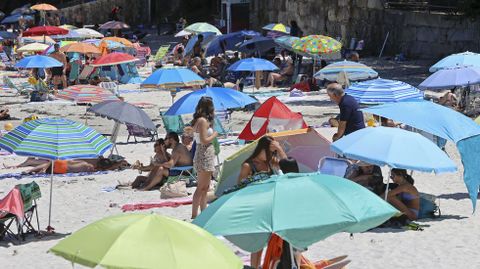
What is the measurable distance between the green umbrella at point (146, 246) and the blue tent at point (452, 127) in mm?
5466

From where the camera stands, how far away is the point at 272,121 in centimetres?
1316

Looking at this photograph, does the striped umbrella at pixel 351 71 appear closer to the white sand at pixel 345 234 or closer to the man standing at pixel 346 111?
the white sand at pixel 345 234

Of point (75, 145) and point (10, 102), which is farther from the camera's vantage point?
point (10, 102)

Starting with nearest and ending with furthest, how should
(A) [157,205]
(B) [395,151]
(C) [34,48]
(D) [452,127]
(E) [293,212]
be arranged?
(E) [293,212] < (B) [395,151] < (D) [452,127] < (A) [157,205] < (C) [34,48]

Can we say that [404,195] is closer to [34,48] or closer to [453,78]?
[453,78]

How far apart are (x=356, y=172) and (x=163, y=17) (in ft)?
119

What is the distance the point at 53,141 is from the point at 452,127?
4261mm

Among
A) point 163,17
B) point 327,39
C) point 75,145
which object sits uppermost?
point 75,145

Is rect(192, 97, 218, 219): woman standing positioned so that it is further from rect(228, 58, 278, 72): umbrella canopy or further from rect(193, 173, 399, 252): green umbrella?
rect(228, 58, 278, 72): umbrella canopy

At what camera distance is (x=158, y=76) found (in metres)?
19.1

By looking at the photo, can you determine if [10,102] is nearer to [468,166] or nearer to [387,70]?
[387,70]

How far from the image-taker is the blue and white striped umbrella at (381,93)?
14758 millimetres

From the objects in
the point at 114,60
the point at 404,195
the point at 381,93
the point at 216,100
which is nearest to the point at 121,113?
the point at 216,100

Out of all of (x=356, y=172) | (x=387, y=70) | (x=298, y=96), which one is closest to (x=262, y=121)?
(x=356, y=172)
